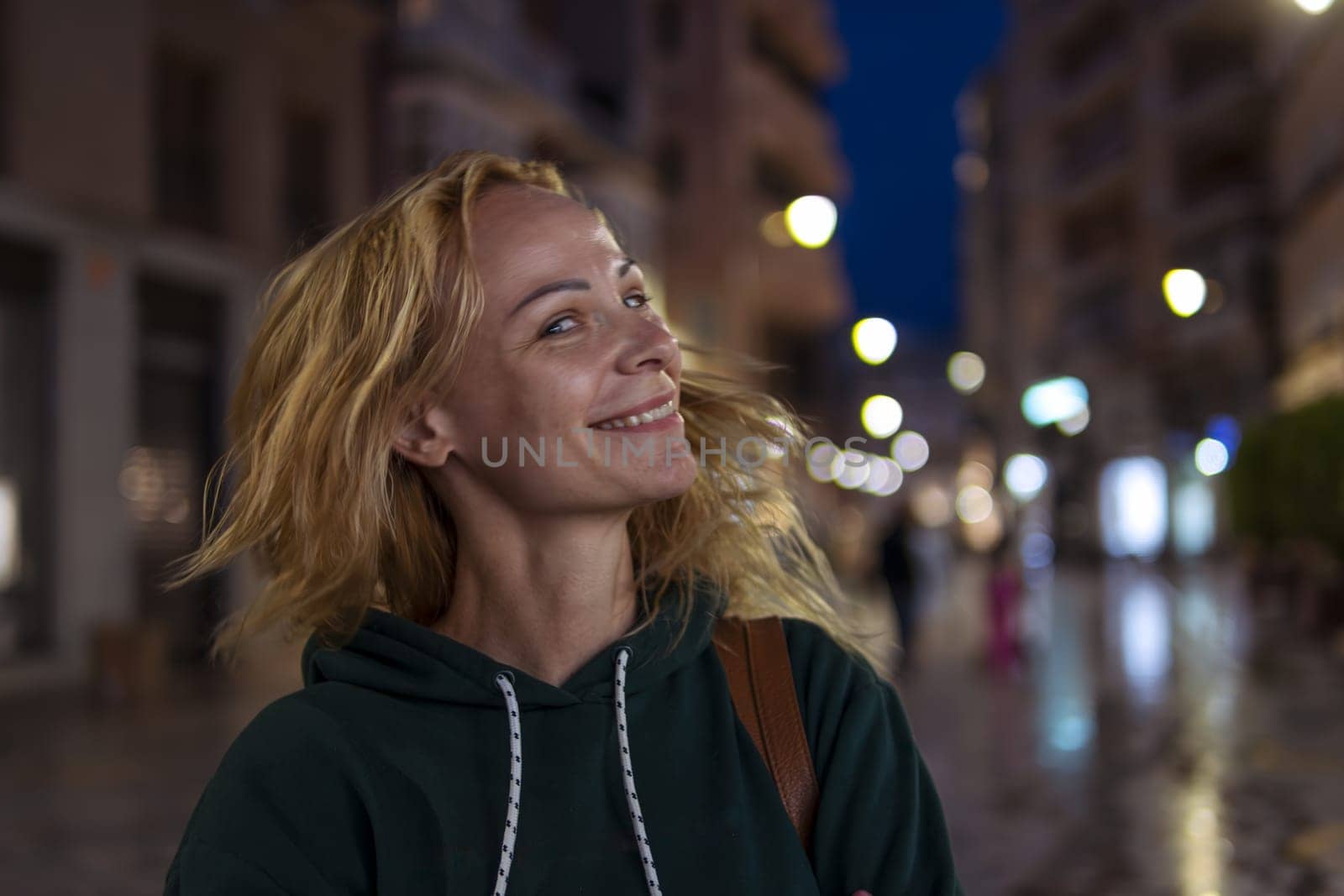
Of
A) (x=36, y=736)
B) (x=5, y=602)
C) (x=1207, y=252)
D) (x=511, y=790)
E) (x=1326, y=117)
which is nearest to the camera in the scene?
(x=511, y=790)

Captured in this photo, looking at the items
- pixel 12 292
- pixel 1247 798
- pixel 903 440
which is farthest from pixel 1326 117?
pixel 903 440

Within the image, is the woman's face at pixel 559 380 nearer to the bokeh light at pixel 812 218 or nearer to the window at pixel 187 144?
the bokeh light at pixel 812 218

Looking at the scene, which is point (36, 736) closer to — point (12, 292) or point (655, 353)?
point (12, 292)

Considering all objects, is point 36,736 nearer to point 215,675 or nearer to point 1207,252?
point 215,675

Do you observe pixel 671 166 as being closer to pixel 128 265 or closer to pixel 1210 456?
pixel 1210 456

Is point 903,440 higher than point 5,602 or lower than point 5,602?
higher

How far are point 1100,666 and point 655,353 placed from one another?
1300cm

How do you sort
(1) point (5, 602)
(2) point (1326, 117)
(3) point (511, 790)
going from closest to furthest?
1. (3) point (511, 790)
2. (1) point (5, 602)
3. (2) point (1326, 117)

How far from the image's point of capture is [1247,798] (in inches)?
274

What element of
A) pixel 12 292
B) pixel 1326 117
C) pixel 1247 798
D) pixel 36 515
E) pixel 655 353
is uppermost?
pixel 1326 117

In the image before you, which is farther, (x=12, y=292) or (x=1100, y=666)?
(x=1100, y=666)

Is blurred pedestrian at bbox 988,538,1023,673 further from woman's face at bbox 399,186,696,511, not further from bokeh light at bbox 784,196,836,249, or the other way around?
woman's face at bbox 399,186,696,511

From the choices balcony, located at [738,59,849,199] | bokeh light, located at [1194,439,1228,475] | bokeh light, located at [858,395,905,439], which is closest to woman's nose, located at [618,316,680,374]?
bokeh light, located at [858,395,905,439]

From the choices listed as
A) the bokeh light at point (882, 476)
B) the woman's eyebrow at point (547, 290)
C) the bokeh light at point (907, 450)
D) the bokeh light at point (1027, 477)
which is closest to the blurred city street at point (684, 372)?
the woman's eyebrow at point (547, 290)
